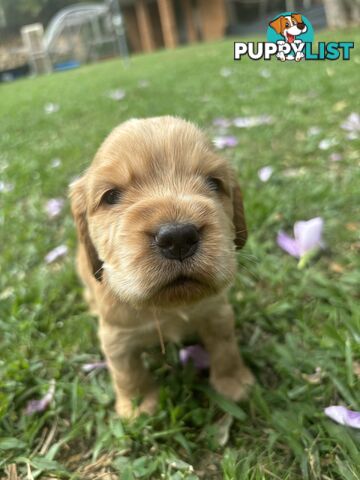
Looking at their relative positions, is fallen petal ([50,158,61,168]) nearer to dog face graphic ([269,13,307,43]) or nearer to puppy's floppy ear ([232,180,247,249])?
dog face graphic ([269,13,307,43])

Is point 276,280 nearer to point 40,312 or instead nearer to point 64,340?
point 64,340

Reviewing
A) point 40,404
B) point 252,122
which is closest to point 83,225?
point 40,404

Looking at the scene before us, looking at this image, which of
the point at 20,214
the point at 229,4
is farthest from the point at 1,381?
the point at 229,4

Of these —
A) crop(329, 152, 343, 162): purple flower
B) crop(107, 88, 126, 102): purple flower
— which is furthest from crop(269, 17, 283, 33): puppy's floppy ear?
crop(107, 88, 126, 102): purple flower

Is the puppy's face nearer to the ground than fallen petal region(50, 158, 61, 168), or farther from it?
farther from it

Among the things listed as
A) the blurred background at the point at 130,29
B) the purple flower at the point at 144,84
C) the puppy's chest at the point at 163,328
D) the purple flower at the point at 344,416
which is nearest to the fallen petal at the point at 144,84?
the purple flower at the point at 144,84
